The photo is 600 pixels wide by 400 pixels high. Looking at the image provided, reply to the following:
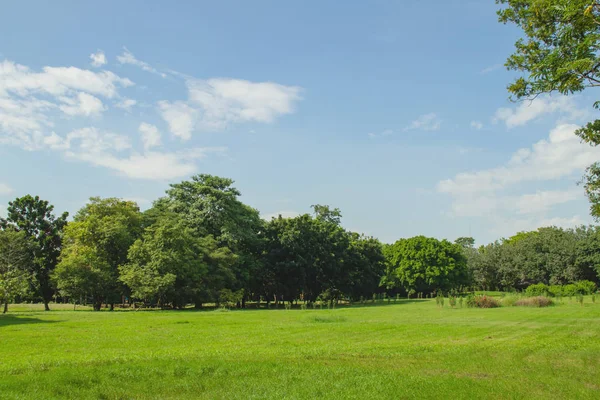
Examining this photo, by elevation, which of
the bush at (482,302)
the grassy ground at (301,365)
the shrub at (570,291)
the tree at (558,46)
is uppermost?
the tree at (558,46)

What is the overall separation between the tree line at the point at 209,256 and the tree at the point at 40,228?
124 mm

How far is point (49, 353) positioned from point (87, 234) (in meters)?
A: 38.3

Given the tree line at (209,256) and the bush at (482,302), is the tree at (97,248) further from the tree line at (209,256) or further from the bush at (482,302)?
the bush at (482,302)

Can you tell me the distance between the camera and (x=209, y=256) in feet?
164

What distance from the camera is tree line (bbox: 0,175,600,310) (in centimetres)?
4753

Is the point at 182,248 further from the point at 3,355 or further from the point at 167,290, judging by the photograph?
the point at 3,355

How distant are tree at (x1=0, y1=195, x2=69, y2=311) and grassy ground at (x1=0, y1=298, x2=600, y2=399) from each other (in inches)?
1661

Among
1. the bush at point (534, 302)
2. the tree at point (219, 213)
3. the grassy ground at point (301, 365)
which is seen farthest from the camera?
the tree at point (219, 213)

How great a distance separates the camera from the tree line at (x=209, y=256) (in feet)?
156

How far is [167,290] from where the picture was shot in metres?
46.3

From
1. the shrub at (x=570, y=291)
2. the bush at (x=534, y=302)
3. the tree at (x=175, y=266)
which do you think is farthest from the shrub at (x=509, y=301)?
the tree at (x=175, y=266)

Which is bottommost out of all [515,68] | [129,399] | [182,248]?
[129,399]

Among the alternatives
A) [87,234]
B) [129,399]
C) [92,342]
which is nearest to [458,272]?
[87,234]

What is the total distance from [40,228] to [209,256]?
993 inches
